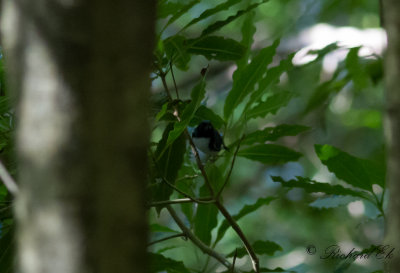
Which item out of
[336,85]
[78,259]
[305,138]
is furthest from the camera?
[305,138]

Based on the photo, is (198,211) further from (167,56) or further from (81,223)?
(81,223)

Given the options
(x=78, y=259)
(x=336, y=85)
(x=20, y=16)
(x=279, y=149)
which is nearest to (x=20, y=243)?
(x=78, y=259)

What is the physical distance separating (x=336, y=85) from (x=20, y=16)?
4.62ft

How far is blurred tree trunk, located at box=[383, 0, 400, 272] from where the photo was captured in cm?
65

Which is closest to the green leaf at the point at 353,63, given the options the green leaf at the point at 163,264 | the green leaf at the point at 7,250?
the green leaf at the point at 163,264

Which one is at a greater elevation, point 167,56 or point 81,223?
point 167,56

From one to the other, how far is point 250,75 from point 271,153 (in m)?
0.22

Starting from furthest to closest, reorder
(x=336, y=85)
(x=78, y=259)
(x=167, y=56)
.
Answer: (x=336, y=85) < (x=167, y=56) < (x=78, y=259)

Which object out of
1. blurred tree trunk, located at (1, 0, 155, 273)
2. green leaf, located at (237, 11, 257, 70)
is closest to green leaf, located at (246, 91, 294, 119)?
green leaf, located at (237, 11, 257, 70)

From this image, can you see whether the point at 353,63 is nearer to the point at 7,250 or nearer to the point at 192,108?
the point at 192,108

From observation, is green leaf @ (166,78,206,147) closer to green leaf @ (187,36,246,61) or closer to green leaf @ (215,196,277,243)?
green leaf @ (187,36,246,61)

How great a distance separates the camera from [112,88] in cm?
41

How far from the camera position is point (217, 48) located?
3.77 ft

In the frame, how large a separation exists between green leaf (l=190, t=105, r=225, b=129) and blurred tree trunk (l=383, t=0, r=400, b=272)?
48 centimetres
